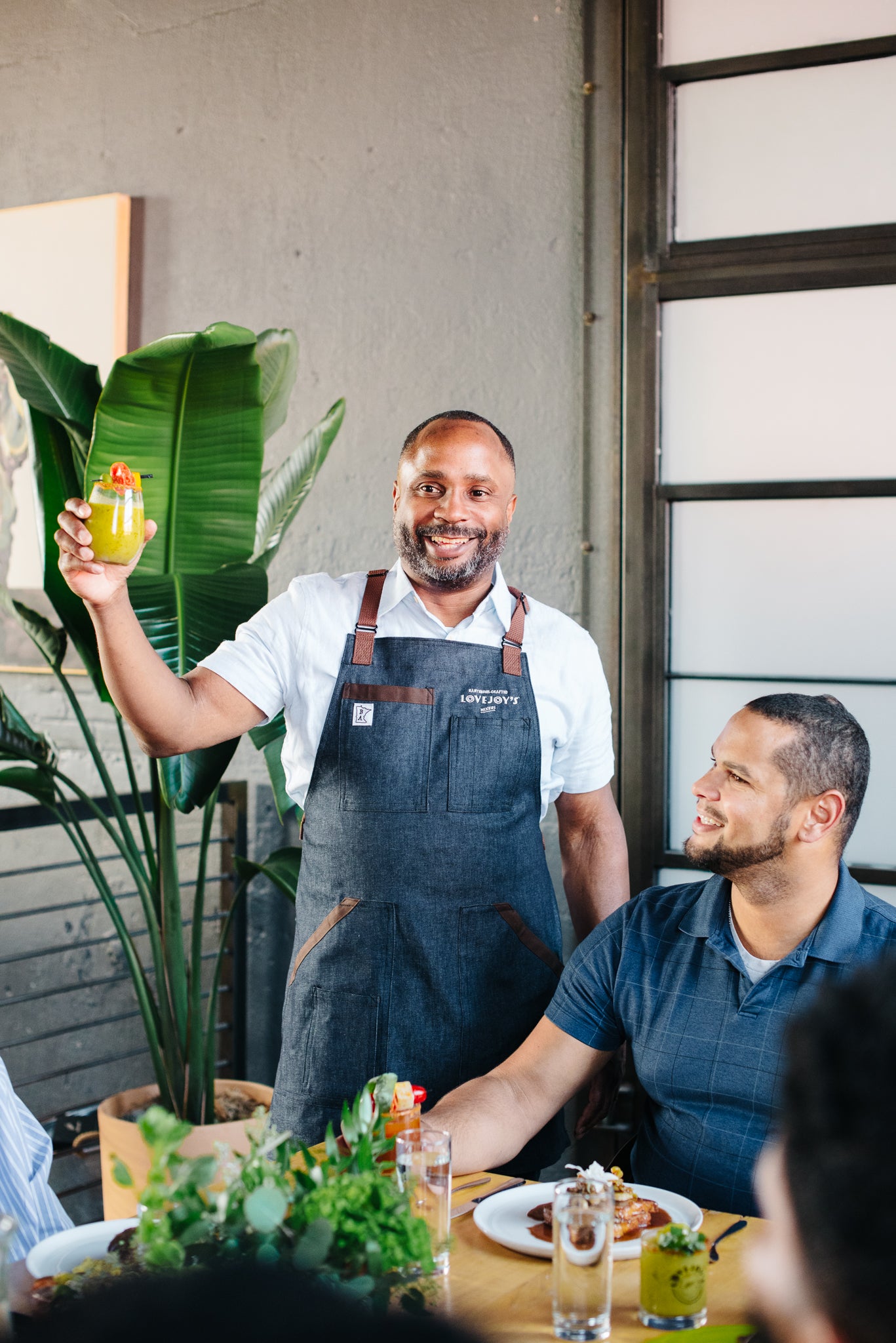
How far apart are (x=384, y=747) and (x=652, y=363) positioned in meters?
1.20

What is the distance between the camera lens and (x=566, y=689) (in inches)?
88.4

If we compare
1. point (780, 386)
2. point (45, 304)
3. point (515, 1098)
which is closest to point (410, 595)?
point (515, 1098)

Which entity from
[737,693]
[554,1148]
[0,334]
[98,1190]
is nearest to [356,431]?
[0,334]

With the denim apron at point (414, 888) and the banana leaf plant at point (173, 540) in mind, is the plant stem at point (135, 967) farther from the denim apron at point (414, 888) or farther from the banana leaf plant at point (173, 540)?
the denim apron at point (414, 888)

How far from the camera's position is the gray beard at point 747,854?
177 cm

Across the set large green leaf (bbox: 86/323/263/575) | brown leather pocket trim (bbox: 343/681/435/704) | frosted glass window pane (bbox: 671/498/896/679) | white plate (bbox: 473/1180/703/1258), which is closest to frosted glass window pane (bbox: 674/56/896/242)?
frosted glass window pane (bbox: 671/498/896/679)

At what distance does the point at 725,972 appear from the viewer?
1.77 metres

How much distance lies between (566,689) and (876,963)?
5.55 feet

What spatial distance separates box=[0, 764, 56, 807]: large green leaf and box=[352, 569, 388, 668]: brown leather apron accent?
0.85 meters

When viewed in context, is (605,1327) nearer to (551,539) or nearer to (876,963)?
(876,963)

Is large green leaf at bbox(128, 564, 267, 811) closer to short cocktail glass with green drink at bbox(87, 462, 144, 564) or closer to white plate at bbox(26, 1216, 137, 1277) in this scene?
short cocktail glass with green drink at bbox(87, 462, 144, 564)

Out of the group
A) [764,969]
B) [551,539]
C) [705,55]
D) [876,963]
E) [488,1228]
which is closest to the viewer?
[876,963]

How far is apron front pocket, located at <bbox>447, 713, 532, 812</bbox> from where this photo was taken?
6.98 ft

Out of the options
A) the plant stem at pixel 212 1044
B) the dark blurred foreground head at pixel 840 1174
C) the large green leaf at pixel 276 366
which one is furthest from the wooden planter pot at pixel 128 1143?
the dark blurred foreground head at pixel 840 1174
